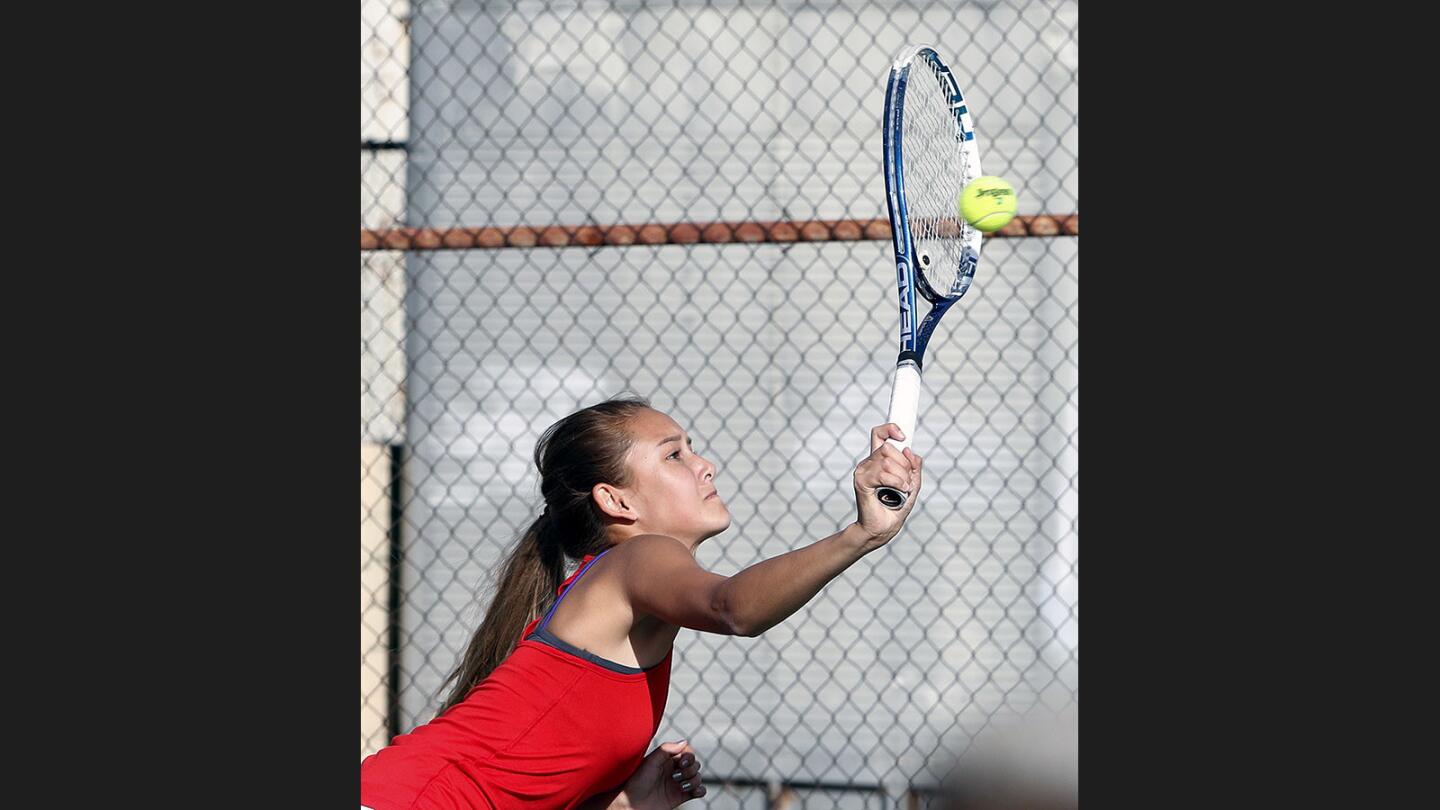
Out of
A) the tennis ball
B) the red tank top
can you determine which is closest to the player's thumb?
the red tank top

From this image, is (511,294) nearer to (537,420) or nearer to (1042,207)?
(537,420)

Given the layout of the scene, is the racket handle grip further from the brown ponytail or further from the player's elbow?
the brown ponytail

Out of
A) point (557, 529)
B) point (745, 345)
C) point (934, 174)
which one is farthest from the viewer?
point (745, 345)

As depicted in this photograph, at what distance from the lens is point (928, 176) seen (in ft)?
8.19

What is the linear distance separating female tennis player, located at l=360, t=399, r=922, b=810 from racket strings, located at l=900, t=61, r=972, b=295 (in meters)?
0.57

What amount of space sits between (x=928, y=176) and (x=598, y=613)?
1.00 m

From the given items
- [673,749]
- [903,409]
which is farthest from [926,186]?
[673,749]

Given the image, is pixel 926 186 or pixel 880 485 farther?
pixel 926 186

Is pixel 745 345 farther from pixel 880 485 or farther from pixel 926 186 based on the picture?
pixel 880 485

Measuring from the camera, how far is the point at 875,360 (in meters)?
4.56

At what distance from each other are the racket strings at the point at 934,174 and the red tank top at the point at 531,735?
35.1 inches

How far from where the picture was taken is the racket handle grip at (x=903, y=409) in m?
1.84

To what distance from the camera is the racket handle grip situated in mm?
1843

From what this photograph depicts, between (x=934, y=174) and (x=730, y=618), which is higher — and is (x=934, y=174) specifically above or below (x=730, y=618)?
above
